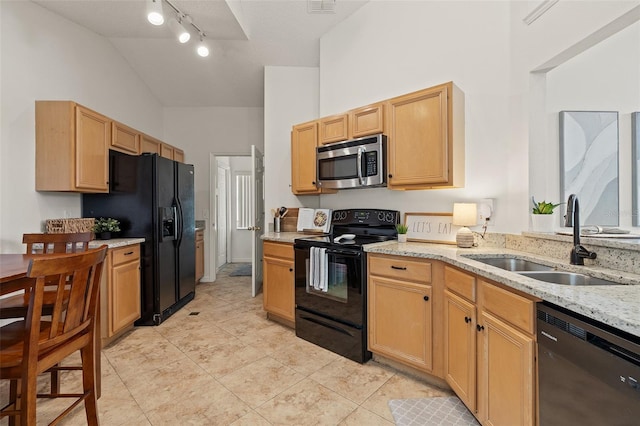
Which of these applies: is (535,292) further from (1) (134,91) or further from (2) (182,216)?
(1) (134,91)

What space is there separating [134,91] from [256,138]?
1802 millimetres

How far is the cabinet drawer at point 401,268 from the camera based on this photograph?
2.01 meters

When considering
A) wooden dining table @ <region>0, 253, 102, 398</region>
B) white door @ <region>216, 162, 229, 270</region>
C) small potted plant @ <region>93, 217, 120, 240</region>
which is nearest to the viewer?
wooden dining table @ <region>0, 253, 102, 398</region>

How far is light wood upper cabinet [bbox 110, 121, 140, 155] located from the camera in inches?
120

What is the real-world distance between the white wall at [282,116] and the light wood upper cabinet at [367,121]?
115 cm

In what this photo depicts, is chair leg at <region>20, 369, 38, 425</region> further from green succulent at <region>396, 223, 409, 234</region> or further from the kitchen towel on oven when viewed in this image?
green succulent at <region>396, 223, 409, 234</region>

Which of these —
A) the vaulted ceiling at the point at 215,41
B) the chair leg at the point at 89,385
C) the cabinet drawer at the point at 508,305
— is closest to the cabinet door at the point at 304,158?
the vaulted ceiling at the point at 215,41

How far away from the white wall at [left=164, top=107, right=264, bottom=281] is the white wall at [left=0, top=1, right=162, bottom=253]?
1.48 meters

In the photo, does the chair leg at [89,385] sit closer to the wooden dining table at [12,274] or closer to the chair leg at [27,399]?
the chair leg at [27,399]

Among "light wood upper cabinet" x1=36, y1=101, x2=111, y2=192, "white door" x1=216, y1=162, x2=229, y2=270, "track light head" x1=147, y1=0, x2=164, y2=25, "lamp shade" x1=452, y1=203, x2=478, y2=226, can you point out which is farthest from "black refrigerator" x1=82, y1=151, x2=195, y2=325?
"lamp shade" x1=452, y1=203, x2=478, y2=226

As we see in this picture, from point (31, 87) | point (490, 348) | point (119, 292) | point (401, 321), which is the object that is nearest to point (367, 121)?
point (401, 321)

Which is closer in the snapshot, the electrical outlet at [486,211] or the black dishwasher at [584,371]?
the black dishwasher at [584,371]

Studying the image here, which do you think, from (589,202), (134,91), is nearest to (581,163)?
(589,202)

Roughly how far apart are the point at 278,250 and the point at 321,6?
104 inches
